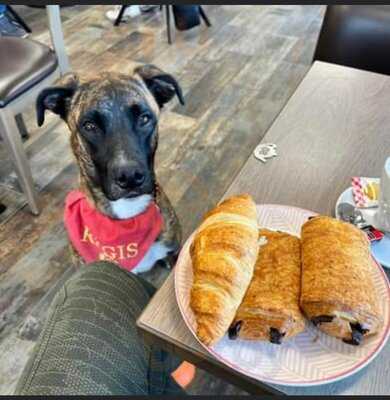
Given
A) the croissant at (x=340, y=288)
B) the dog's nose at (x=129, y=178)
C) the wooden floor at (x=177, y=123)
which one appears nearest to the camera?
the croissant at (x=340, y=288)

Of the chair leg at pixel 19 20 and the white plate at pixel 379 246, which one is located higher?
the white plate at pixel 379 246

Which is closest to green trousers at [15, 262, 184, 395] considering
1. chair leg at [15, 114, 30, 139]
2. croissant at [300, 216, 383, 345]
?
croissant at [300, 216, 383, 345]

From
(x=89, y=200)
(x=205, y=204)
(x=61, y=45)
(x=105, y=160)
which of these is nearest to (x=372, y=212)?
(x=105, y=160)

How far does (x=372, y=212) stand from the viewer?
28.5 inches

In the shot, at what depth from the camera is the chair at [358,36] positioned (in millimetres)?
1342

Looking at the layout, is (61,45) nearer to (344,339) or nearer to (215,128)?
(215,128)

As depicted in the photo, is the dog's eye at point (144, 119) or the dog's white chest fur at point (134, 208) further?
the dog's white chest fur at point (134, 208)

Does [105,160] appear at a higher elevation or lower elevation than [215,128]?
higher

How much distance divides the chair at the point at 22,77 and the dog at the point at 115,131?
1.23 ft

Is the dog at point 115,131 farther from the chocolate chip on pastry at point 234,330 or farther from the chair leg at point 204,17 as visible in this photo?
the chair leg at point 204,17

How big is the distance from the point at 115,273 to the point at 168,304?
19cm

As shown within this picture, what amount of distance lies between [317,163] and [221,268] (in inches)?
17.4

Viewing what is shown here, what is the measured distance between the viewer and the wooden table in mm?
548

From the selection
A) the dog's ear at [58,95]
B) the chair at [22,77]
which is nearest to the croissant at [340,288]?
the dog's ear at [58,95]
